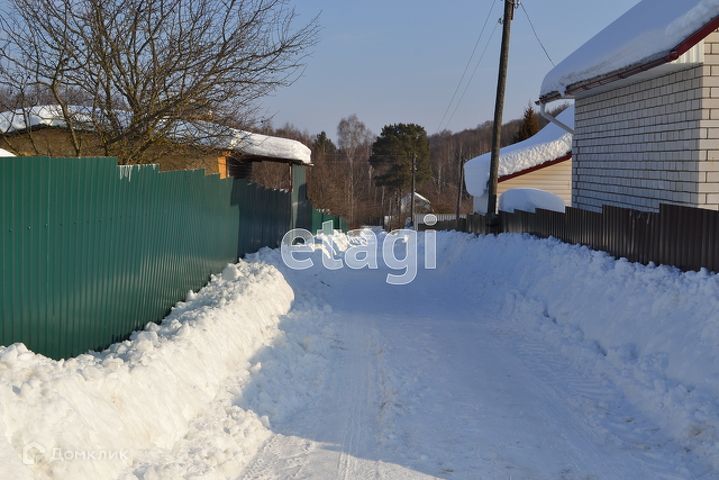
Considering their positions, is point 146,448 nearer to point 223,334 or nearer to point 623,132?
point 223,334

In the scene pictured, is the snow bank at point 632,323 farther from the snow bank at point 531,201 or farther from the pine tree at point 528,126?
the pine tree at point 528,126

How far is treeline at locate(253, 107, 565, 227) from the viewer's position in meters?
57.9

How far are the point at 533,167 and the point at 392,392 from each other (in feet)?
76.7

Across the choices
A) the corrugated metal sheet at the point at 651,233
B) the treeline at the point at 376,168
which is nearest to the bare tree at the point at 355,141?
the treeline at the point at 376,168

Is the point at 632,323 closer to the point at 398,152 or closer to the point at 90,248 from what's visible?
the point at 90,248

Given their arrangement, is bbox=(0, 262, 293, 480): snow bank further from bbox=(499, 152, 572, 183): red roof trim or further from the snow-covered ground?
bbox=(499, 152, 572, 183): red roof trim

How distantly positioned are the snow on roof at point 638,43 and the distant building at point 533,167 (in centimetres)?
1156

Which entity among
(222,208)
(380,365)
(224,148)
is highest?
(224,148)

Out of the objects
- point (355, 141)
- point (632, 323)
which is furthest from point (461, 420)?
point (355, 141)

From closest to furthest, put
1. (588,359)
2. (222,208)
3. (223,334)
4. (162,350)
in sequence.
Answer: (162,350), (223,334), (588,359), (222,208)

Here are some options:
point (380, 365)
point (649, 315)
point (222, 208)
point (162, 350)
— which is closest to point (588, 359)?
point (649, 315)

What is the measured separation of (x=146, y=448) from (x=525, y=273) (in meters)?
10.2

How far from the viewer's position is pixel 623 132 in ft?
46.3

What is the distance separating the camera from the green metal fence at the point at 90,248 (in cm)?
559
